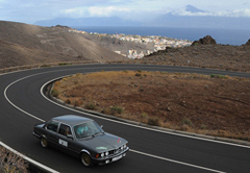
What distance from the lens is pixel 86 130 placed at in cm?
985

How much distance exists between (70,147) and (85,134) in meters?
0.73

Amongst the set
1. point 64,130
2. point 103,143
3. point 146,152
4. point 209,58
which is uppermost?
point 64,130

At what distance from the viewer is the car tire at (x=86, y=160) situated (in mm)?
8791

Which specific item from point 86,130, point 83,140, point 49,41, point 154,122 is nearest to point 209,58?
point 154,122

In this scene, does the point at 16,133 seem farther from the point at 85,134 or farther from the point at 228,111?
the point at 228,111

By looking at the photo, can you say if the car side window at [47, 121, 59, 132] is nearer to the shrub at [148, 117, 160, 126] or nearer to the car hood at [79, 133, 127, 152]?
the car hood at [79, 133, 127, 152]

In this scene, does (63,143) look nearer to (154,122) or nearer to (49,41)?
(154,122)

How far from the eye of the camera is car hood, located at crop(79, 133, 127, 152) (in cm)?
885

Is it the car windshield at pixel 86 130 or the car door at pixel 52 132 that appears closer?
the car windshield at pixel 86 130

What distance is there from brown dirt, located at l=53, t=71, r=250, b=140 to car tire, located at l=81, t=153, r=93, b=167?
6.07m

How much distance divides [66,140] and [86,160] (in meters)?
1.20

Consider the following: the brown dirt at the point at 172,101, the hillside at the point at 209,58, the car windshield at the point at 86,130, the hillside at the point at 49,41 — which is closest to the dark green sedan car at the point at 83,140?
the car windshield at the point at 86,130

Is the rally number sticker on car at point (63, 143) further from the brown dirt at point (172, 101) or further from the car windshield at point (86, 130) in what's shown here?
the brown dirt at point (172, 101)

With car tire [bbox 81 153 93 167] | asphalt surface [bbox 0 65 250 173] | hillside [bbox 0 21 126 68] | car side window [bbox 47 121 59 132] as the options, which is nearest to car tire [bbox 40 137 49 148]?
asphalt surface [bbox 0 65 250 173]
